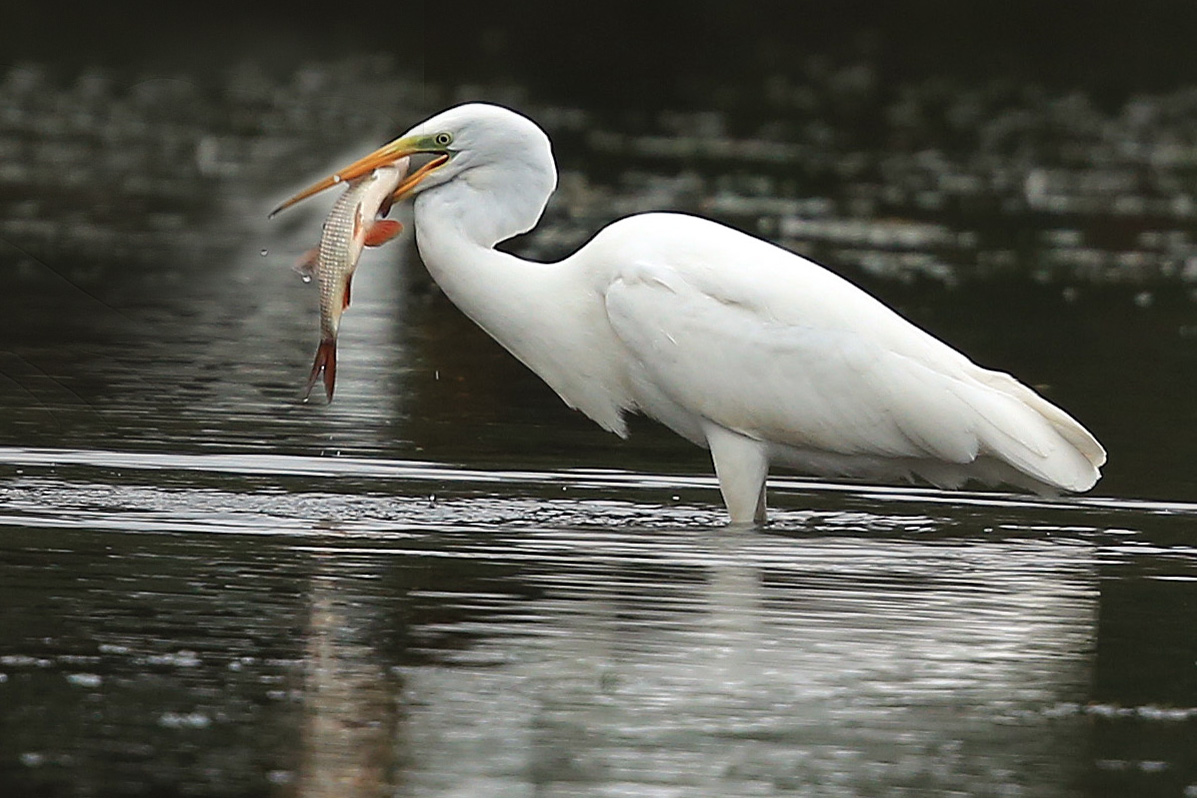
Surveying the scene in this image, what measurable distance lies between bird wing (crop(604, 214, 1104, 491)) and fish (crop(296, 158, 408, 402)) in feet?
2.75

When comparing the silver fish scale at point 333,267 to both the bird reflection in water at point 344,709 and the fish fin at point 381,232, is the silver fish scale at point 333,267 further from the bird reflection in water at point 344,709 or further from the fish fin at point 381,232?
the bird reflection in water at point 344,709

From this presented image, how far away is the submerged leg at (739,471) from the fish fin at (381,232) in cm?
131

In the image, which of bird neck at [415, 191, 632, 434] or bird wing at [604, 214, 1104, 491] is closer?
bird wing at [604, 214, 1104, 491]

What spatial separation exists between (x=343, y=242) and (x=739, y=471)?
62.8 inches

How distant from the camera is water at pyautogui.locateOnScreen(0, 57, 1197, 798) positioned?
654 cm

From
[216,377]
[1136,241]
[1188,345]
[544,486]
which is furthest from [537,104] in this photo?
[544,486]

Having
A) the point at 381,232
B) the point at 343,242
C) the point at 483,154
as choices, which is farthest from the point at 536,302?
the point at 343,242

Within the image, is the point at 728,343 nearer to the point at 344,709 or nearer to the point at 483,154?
the point at 483,154

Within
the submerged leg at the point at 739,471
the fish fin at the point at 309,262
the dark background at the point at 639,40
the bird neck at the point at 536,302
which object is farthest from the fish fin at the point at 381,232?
the dark background at the point at 639,40

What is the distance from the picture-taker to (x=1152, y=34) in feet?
156

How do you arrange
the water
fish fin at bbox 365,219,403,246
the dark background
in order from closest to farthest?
the water, fish fin at bbox 365,219,403,246, the dark background

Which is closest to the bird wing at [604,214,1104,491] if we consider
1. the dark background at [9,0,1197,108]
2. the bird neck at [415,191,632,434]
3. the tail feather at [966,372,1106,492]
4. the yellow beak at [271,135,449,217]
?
the tail feather at [966,372,1106,492]

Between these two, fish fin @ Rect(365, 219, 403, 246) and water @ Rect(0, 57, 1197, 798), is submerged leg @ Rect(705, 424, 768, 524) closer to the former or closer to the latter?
water @ Rect(0, 57, 1197, 798)

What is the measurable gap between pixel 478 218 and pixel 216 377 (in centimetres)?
336
